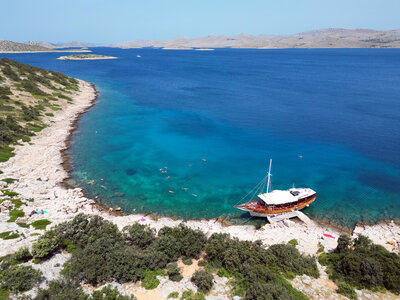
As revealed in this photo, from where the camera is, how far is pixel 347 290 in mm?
20500

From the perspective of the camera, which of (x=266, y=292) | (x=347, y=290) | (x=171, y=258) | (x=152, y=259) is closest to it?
(x=266, y=292)

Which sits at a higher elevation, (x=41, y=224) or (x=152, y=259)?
(x=152, y=259)

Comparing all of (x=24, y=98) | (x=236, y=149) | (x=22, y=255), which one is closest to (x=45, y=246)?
(x=22, y=255)

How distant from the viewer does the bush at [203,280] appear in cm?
2094

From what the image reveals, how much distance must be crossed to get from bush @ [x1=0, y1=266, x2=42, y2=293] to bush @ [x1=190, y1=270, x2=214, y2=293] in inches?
552

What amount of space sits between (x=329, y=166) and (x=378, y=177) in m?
8.64

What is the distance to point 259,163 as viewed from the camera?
168 ft

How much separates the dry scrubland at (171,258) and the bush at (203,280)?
8 centimetres

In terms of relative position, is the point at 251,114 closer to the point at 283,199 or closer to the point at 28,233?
the point at 283,199

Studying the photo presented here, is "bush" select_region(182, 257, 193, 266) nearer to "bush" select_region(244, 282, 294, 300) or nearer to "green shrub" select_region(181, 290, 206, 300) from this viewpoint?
"green shrub" select_region(181, 290, 206, 300)

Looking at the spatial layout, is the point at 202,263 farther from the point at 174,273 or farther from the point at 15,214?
the point at 15,214

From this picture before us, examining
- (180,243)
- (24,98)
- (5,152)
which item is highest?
(24,98)

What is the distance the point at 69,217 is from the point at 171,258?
54.6 feet

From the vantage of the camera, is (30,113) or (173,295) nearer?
(173,295)
